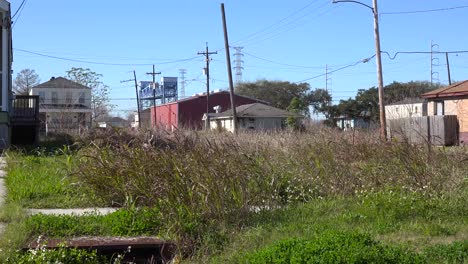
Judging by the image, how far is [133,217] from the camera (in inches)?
342

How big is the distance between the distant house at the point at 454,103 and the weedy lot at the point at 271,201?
82.6ft

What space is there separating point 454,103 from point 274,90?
59610mm

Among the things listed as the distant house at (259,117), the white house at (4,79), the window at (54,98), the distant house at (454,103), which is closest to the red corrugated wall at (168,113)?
the window at (54,98)

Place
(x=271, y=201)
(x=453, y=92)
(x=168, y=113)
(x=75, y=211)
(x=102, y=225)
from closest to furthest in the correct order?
(x=102, y=225)
(x=271, y=201)
(x=75, y=211)
(x=453, y=92)
(x=168, y=113)

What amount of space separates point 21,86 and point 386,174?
2787 inches

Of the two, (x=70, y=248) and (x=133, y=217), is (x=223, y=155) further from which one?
(x=70, y=248)

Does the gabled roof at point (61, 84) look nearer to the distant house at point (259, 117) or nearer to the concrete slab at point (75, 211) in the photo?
the distant house at point (259, 117)

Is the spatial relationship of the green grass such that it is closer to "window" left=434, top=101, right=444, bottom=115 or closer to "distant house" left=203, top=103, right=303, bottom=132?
"window" left=434, top=101, right=444, bottom=115

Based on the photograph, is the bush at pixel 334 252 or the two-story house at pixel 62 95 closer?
the bush at pixel 334 252

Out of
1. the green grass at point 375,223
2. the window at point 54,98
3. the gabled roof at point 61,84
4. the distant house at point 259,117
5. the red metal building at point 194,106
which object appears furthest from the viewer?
the red metal building at point 194,106

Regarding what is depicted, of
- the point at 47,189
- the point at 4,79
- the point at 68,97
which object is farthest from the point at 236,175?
the point at 68,97

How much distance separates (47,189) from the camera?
11992 mm

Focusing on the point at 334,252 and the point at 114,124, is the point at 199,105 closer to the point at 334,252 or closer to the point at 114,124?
the point at 114,124

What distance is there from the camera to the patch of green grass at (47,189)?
1098cm
